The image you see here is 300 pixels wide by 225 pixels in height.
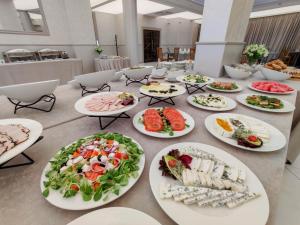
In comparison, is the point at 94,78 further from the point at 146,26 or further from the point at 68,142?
the point at 146,26

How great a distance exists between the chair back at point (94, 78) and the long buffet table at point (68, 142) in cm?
23

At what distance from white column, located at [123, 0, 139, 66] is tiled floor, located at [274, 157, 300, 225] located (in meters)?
3.56

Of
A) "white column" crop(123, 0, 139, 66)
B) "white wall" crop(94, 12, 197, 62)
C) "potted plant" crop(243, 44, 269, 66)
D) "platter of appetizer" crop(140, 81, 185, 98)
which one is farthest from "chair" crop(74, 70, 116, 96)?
"white wall" crop(94, 12, 197, 62)

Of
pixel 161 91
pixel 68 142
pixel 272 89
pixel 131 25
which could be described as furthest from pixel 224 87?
pixel 131 25

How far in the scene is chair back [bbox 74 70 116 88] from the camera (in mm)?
1074

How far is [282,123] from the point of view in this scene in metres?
0.79

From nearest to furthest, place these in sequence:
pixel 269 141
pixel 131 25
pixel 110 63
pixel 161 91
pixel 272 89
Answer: pixel 269 141, pixel 161 91, pixel 272 89, pixel 110 63, pixel 131 25

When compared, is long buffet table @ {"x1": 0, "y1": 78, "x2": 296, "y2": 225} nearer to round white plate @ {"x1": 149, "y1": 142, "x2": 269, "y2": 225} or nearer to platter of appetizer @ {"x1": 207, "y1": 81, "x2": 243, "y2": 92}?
round white plate @ {"x1": 149, "y1": 142, "x2": 269, "y2": 225}

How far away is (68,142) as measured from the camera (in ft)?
2.10


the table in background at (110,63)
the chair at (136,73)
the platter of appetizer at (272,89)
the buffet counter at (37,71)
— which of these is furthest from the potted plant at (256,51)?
the buffet counter at (37,71)

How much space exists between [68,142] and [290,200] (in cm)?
154

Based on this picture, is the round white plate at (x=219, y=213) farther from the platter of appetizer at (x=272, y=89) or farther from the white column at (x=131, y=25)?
the white column at (x=131, y=25)

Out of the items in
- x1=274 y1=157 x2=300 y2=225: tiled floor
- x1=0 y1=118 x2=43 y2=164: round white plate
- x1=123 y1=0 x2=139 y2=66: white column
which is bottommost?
x1=274 y1=157 x2=300 y2=225: tiled floor

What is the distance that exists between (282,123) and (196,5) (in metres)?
5.22
